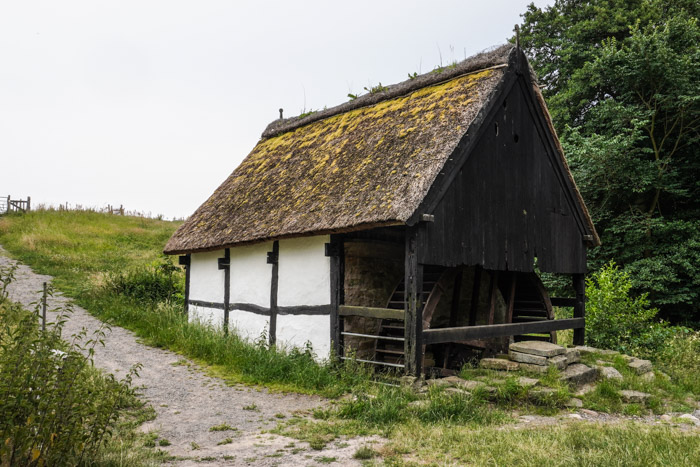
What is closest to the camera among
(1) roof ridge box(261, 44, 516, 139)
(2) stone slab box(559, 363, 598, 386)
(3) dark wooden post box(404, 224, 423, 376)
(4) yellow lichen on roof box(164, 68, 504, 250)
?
(3) dark wooden post box(404, 224, 423, 376)

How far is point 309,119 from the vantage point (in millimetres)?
12219

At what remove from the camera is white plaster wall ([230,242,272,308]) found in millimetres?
9695

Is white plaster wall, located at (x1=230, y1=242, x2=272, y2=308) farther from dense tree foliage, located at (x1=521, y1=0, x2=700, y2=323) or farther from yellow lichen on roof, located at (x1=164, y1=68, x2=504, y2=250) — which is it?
dense tree foliage, located at (x1=521, y1=0, x2=700, y2=323)

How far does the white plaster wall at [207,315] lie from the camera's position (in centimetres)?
1102

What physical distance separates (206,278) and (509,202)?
6.77m

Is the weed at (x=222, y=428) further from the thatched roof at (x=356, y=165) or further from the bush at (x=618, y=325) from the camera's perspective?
the bush at (x=618, y=325)

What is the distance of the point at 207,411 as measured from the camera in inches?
249

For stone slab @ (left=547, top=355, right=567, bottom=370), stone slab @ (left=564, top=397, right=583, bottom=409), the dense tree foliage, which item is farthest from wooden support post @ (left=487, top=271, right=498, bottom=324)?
the dense tree foliage

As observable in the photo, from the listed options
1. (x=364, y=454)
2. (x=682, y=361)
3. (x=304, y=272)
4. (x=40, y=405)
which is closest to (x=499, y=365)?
(x=304, y=272)

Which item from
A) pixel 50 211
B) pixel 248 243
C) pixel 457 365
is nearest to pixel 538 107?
pixel 457 365

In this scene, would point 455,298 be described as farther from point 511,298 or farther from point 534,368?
point 534,368

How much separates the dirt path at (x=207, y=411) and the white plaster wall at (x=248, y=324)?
125cm

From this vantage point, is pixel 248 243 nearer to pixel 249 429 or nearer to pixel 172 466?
pixel 249 429

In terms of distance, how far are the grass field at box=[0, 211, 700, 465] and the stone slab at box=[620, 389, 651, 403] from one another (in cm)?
15
